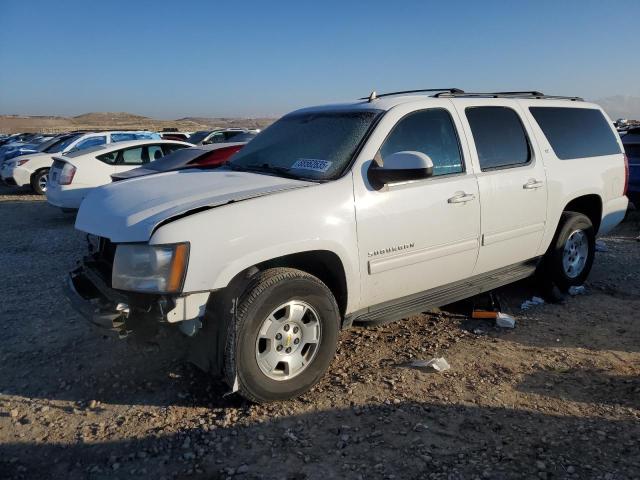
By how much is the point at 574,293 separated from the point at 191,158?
600cm

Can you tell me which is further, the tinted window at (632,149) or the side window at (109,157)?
the side window at (109,157)

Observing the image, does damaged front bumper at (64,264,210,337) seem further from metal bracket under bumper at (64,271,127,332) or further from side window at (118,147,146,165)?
side window at (118,147,146,165)

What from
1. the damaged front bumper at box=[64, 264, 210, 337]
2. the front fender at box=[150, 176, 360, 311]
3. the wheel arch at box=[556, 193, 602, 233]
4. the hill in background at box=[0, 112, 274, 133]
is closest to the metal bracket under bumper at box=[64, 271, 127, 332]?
the damaged front bumper at box=[64, 264, 210, 337]

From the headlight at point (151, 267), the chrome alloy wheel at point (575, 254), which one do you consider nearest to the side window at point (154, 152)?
the chrome alloy wheel at point (575, 254)

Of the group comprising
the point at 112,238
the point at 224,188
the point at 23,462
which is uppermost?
the point at 224,188

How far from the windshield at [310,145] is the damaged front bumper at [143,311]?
122cm

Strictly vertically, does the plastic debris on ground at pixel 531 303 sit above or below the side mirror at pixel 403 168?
below

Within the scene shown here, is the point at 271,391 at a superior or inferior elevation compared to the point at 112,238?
inferior

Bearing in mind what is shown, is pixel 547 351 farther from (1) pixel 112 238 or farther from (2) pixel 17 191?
(2) pixel 17 191

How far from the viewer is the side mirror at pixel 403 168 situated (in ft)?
11.0

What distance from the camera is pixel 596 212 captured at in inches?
216

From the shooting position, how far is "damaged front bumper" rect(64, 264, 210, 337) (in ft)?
9.44

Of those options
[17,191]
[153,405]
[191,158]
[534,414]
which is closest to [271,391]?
[153,405]

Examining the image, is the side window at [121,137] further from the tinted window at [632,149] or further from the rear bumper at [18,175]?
the tinted window at [632,149]
